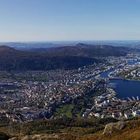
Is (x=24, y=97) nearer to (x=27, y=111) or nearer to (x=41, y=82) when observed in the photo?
(x=27, y=111)

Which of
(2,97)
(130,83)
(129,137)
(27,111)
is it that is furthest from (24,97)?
(129,137)

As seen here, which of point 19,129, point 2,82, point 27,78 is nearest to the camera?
point 19,129

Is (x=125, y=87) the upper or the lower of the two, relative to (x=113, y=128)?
lower

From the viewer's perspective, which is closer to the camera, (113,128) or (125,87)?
(113,128)

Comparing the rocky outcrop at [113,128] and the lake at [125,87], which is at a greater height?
the rocky outcrop at [113,128]

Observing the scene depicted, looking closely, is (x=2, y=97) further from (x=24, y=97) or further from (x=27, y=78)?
(x=27, y=78)

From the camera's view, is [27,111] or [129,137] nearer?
[129,137]

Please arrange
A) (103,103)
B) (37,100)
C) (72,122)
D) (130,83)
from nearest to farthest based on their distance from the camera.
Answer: (72,122) → (103,103) → (37,100) → (130,83)

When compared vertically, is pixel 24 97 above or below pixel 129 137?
below

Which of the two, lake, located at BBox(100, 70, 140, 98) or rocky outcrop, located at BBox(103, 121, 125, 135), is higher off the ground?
rocky outcrop, located at BBox(103, 121, 125, 135)

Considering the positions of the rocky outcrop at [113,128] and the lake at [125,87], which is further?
the lake at [125,87]

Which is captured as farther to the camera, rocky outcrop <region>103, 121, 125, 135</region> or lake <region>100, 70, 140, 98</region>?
lake <region>100, 70, 140, 98</region>
